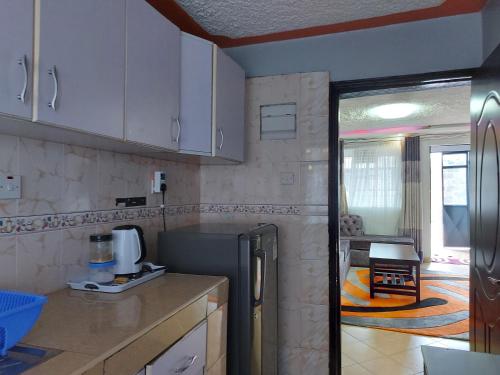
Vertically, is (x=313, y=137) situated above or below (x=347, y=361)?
above

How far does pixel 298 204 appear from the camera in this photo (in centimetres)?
224

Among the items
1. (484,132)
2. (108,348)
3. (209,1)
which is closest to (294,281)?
(484,132)

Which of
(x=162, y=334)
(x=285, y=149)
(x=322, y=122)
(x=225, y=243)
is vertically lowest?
(x=162, y=334)

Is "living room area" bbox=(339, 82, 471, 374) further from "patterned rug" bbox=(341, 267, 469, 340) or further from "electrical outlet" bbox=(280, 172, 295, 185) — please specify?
"electrical outlet" bbox=(280, 172, 295, 185)

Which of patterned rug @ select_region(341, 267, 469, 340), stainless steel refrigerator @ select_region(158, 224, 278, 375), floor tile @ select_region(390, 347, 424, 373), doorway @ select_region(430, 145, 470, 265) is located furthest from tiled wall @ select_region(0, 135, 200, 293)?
doorway @ select_region(430, 145, 470, 265)

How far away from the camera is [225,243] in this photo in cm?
161

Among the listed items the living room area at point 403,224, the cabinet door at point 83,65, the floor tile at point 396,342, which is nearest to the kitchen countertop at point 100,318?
the cabinet door at point 83,65

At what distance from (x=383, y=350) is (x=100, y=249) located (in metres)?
2.53

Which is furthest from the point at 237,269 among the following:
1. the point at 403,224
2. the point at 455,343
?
the point at 403,224

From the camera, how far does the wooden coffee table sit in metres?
3.93

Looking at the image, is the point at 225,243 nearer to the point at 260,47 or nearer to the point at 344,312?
the point at 260,47

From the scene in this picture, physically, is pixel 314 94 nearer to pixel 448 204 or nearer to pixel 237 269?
pixel 237 269

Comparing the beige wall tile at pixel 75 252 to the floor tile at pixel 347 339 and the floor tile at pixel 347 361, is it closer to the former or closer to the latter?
the floor tile at pixel 347 361

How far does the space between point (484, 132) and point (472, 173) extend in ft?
0.90
